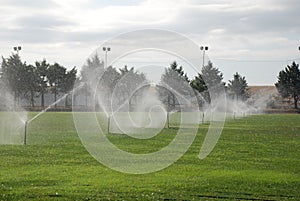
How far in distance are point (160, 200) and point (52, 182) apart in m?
3.36

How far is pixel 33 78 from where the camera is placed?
96.4 metres

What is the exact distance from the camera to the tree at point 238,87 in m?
115

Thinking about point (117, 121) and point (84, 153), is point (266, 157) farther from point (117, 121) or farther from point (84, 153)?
point (117, 121)

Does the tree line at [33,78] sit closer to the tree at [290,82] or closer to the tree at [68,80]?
the tree at [68,80]

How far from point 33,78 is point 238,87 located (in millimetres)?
42767

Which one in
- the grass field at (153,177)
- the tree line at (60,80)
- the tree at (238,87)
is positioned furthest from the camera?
the tree at (238,87)

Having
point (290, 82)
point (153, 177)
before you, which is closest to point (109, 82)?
point (153, 177)

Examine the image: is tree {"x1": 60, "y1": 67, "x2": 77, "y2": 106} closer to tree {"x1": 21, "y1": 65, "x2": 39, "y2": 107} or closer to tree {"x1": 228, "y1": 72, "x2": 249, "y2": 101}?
tree {"x1": 21, "y1": 65, "x2": 39, "y2": 107}

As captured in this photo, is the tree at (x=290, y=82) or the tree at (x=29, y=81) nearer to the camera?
the tree at (x=29, y=81)

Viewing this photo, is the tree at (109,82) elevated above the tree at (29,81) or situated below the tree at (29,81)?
below

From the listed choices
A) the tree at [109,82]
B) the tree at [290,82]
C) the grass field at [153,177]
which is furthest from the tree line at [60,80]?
the grass field at [153,177]

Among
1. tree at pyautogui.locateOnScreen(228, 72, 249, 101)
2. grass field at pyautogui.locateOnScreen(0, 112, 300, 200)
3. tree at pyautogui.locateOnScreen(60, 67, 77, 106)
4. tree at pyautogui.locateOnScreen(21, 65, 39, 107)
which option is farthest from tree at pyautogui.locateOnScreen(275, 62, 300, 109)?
grass field at pyautogui.locateOnScreen(0, 112, 300, 200)

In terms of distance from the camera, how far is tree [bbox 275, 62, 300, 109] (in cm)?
Result: 10272

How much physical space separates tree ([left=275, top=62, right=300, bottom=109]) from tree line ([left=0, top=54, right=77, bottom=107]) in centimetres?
3866
